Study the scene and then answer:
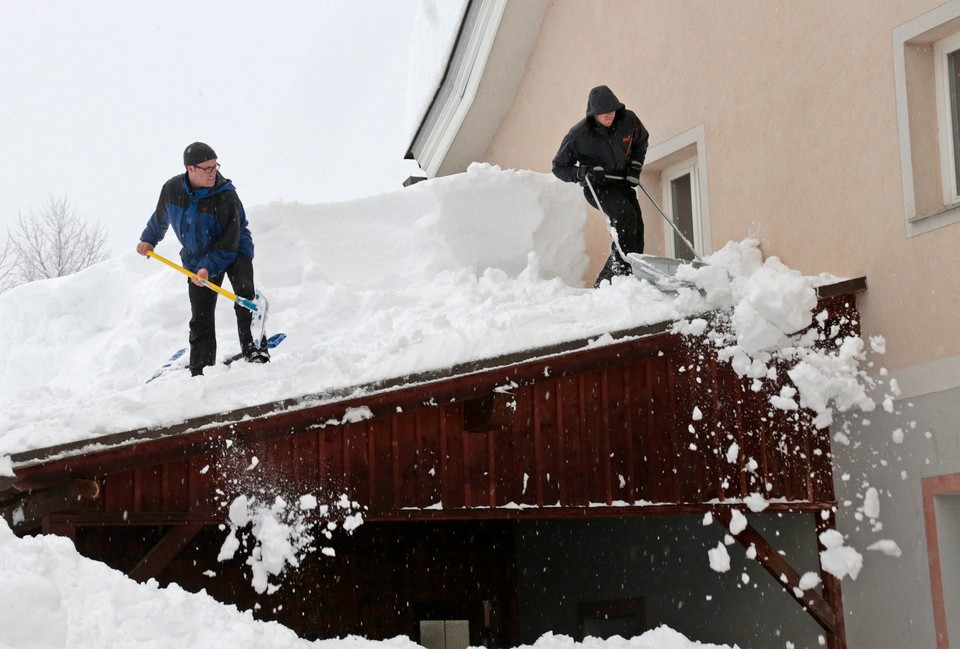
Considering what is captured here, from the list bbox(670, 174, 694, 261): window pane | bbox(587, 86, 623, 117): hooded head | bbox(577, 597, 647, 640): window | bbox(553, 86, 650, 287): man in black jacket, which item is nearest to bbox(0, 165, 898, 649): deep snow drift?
bbox(553, 86, 650, 287): man in black jacket

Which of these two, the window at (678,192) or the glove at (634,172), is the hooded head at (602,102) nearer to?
the glove at (634,172)

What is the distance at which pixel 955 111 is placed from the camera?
265 inches

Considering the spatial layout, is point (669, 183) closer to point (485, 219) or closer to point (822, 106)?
point (485, 219)

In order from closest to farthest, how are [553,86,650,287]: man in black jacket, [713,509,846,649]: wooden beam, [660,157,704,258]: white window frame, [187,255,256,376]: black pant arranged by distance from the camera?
1. [713,509,846,649]: wooden beam
2. [187,255,256,376]: black pant
3. [553,86,650,287]: man in black jacket
4. [660,157,704,258]: white window frame

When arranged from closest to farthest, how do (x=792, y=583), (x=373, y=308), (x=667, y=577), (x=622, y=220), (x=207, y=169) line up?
(x=792, y=583)
(x=207, y=169)
(x=622, y=220)
(x=373, y=308)
(x=667, y=577)

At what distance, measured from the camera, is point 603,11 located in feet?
32.9

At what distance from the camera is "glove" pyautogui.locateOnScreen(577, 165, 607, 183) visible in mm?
8203

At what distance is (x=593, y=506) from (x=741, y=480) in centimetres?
101

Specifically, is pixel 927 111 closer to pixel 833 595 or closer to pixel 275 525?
pixel 833 595

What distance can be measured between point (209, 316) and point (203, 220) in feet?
2.16

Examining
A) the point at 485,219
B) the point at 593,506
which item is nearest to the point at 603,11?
the point at 485,219

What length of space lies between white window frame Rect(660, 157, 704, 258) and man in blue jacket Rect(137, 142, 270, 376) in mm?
3617

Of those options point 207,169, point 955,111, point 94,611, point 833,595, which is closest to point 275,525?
point 94,611

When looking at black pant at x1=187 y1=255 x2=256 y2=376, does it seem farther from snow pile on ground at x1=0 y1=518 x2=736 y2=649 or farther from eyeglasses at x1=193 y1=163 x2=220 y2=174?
snow pile on ground at x1=0 y1=518 x2=736 y2=649
